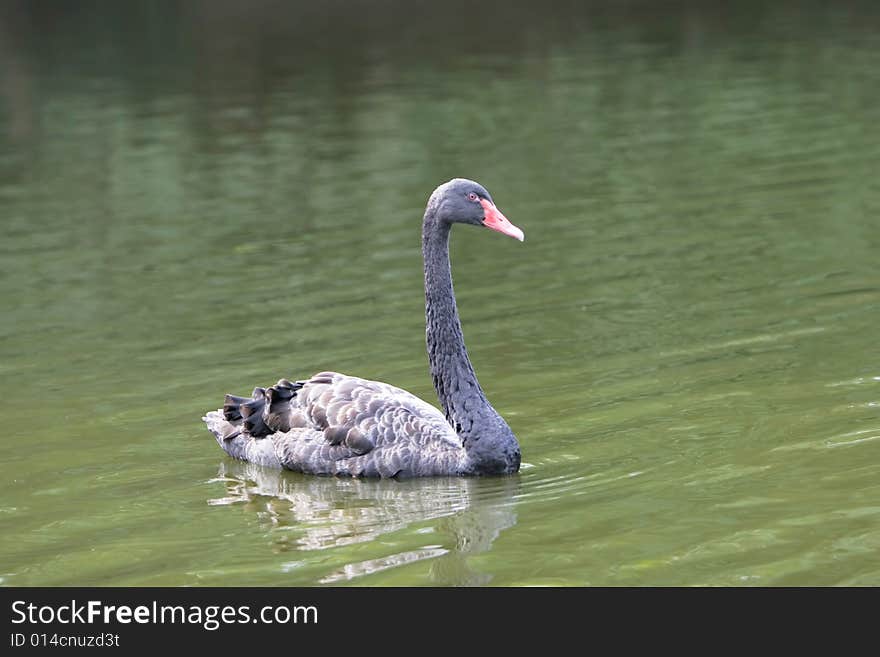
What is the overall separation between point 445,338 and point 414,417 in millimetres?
441

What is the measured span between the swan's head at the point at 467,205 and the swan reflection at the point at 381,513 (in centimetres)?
130

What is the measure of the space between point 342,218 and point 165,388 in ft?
17.5

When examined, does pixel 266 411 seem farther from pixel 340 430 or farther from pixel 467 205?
pixel 467 205

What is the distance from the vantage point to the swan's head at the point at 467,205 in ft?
25.6

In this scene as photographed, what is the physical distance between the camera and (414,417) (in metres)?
8.07

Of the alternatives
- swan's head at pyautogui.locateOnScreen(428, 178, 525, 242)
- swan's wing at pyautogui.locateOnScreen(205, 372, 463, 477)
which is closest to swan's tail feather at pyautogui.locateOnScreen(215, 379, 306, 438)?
swan's wing at pyautogui.locateOnScreen(205, 372, 463, 477)

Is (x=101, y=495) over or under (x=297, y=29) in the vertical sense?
under

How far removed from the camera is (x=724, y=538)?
653 cm

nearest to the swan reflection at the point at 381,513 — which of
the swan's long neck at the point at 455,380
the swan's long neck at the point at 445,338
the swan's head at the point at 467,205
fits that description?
the swan's long neck at the point at 455,380

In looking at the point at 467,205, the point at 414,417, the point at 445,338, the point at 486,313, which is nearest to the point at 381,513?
the point at 414,417

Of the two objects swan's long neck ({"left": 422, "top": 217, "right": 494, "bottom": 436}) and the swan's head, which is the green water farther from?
the swan's head

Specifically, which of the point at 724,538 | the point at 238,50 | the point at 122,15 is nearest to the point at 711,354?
the point at 724,538

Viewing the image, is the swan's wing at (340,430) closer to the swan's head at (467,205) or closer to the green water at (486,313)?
the green water at (486,313)
